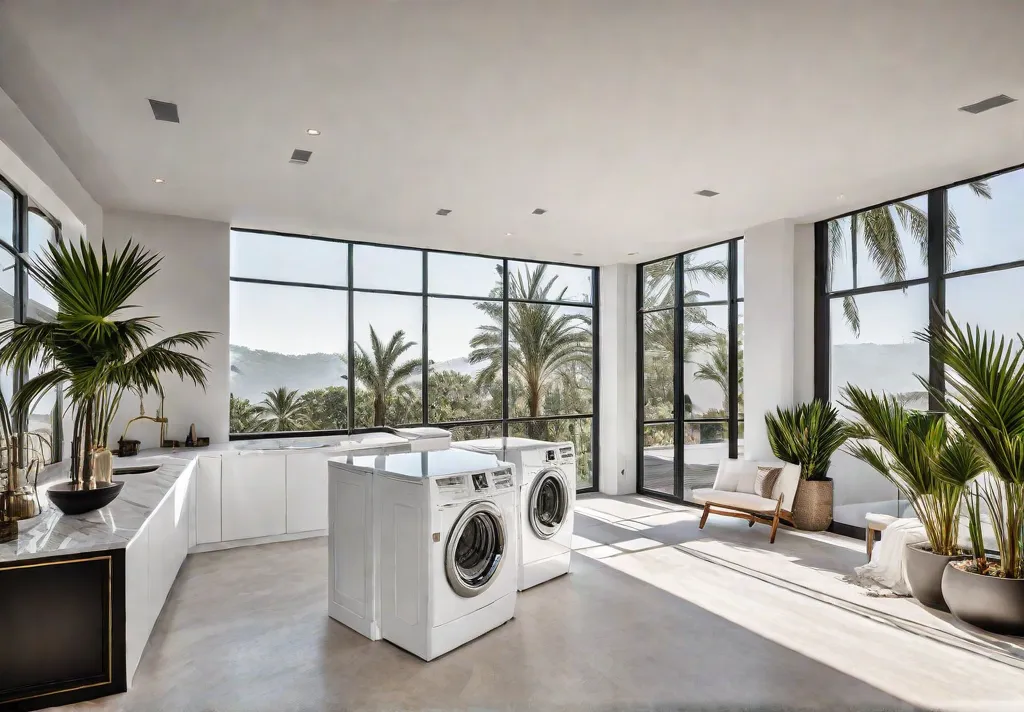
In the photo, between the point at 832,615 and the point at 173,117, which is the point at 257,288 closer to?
the point at 173,117

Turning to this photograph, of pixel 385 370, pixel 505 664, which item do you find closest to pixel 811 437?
pixel 505 664

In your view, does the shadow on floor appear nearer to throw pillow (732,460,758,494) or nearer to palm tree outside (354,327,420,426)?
throw pillow (732,460,758,494)

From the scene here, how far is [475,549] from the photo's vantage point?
3.45m

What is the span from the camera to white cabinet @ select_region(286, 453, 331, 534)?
17.6 ft

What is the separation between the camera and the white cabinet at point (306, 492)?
537 centimetres

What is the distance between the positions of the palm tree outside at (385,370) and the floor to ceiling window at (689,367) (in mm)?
3015

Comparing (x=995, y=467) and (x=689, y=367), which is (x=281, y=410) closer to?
(x=689, y=367)

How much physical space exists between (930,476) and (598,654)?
2.47 meters

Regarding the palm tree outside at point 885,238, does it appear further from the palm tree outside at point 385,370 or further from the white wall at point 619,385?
the palm tree outside at point 385,370

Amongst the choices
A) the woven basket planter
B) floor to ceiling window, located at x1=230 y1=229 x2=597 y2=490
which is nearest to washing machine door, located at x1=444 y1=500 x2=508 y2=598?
floor to ceiling window, located at x1=230 y1=229 x2=597 y2=490

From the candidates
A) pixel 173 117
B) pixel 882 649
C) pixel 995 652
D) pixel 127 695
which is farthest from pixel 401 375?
pixel 995 652

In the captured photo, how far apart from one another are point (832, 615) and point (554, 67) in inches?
140

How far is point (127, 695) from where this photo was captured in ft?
9.01

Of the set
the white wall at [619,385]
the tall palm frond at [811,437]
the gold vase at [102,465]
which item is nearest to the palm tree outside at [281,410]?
the gold vase at [102,465]
